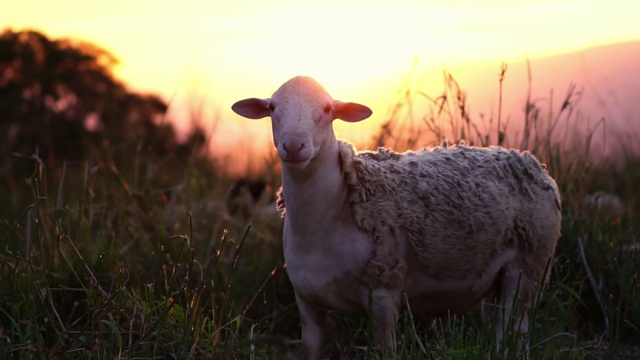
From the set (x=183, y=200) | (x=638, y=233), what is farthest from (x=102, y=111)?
(x=638, y=233)

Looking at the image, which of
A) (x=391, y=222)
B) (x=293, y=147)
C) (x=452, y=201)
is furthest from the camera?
(x=452, y=201)

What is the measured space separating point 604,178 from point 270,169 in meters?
4.04

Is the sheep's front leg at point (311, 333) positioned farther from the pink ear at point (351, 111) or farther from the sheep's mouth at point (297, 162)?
the pink ear at point (351, 111)

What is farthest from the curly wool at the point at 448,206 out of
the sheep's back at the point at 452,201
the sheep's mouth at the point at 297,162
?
the sheep's mouth at the point at 297,162

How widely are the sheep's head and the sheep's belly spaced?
746 millimetres

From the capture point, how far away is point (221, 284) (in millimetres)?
5352

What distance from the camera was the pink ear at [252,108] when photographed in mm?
3920

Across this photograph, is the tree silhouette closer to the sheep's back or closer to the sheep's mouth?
the sheep's back

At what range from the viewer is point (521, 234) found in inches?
169

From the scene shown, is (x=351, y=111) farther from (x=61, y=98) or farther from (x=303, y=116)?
(x=61, y=98)

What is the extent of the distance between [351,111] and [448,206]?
66 centimetres

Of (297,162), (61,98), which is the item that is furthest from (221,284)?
(61,98)

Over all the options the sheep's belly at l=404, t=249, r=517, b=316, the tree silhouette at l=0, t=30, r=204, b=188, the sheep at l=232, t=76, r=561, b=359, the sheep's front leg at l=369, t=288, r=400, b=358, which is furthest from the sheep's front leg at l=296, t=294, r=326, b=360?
the tree silhouette at l=0, t=30, r=204, b=188

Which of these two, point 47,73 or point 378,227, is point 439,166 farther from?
point 47,73
